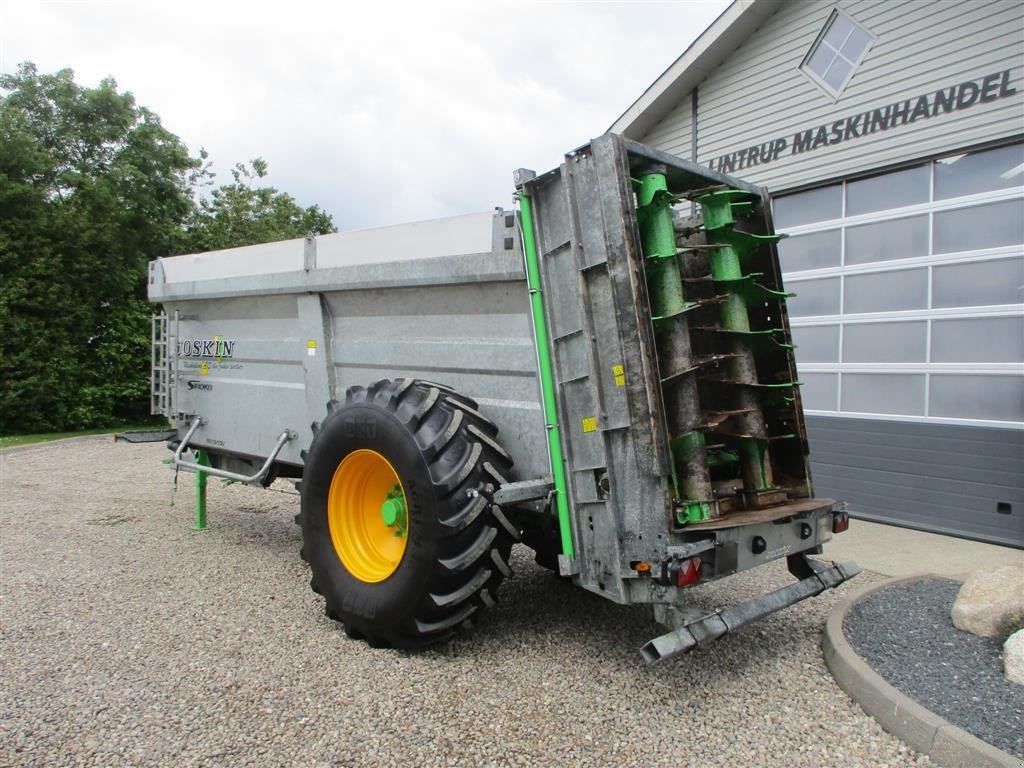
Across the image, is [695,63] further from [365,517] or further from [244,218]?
[244,218]

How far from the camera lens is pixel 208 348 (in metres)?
6.09

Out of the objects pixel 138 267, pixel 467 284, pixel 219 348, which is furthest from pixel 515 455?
pixel 138 267

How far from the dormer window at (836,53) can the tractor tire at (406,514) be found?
565 centimetres

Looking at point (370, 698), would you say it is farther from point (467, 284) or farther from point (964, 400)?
point (964, 400)

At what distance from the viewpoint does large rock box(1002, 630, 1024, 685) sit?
317cm

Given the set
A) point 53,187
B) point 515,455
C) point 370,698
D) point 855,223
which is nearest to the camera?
point 370,698

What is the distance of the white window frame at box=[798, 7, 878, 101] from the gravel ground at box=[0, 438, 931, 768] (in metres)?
4.75

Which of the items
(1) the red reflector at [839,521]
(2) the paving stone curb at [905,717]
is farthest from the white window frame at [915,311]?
(2) the paving stone curb at [905,717]

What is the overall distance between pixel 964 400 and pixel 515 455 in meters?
4.55

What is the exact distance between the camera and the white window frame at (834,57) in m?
6.82

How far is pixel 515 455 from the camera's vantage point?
382 centimetres

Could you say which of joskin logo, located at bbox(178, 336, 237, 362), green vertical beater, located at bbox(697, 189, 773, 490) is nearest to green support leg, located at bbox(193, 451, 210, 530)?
joskin logo, located at bbox(178, 336, 237, 362)

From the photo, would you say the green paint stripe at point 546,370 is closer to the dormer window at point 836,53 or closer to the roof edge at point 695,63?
the dormer window at point 836,53

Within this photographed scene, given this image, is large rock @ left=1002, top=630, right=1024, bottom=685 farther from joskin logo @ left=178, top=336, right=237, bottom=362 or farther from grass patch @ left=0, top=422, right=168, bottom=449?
grass patch @ left=0, top=422, right=168, bottom=449
